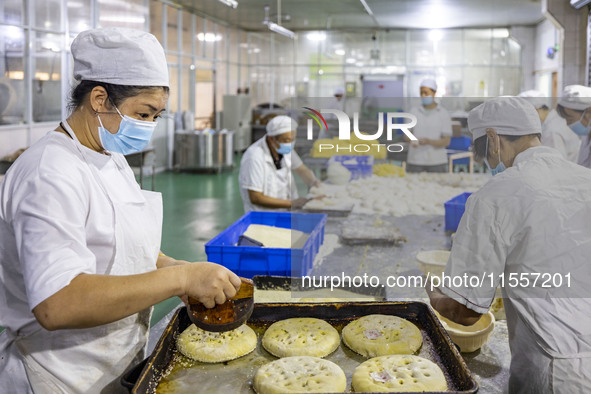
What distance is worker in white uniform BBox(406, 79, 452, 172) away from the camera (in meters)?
2.09

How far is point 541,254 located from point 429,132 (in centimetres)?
84

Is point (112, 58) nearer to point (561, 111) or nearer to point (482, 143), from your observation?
point (482, 143)

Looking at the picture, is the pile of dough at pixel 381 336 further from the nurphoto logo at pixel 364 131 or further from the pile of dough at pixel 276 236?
the pile of dough at pixel 276 236

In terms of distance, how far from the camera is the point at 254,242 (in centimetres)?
245

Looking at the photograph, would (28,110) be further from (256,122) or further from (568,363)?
(256,122)

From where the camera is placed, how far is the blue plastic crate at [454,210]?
2.45 metres

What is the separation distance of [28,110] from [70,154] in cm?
619

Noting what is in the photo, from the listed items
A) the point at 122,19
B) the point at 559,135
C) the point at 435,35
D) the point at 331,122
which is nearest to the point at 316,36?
the point at 435,35

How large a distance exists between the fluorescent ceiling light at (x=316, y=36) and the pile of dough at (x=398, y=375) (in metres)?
15.1

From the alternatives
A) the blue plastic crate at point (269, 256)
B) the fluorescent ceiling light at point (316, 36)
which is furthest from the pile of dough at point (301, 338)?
the fluorescent ceiling light at point (316, 36)

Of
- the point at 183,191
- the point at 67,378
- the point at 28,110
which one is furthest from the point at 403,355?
the point at 183,191

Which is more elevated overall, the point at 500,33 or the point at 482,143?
the point at 500,33

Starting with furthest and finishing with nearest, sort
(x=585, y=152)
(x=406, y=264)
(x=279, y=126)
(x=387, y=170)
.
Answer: (x=279, y=126) < (x=585, y=152) < (x=406, y=264) < (x=387, y=170)

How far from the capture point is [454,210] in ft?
8.14
